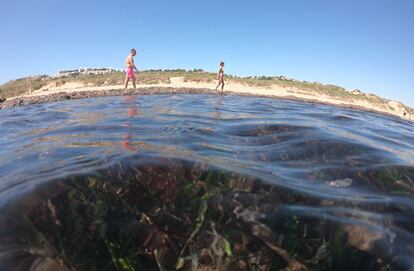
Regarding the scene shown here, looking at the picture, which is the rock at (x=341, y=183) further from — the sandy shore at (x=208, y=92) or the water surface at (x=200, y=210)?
the sandy shore at (x=208, y=92)

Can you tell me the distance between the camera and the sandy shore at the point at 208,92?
52.0ft

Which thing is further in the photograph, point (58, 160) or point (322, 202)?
point (58, 160)

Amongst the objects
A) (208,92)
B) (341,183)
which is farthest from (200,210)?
(208,92)

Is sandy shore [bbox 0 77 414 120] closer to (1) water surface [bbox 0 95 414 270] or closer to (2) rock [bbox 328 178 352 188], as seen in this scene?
(1) water surface [bbox 0 95 414 270]

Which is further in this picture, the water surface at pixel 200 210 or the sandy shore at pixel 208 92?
the sandy shore at pixel 208 92

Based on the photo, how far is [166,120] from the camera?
6.73m

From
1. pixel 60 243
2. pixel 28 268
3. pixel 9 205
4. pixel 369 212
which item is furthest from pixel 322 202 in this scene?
pixel 9 205

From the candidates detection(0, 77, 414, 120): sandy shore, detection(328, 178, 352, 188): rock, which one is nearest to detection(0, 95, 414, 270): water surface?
detection(328, 178, 352, 188): rock

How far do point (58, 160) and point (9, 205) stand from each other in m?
1.05

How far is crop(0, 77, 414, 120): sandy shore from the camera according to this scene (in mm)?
15836

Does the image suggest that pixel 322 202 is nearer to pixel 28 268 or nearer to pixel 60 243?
pixel 60 243

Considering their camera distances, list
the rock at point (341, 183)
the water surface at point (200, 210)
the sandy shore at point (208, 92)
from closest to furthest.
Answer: the water surface at point (200, 210), the rock at point (341, 183), the sandy shore at point (208, 92)

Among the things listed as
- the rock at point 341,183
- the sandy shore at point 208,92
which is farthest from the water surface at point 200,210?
the sandy shore at point 208,92

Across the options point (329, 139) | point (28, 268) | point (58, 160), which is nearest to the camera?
point (28, 268)
